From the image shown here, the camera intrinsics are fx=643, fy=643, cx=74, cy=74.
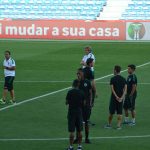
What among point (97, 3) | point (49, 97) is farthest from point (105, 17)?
point (49, 97)

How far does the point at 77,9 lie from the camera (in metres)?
63.4

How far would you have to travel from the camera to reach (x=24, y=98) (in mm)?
23656

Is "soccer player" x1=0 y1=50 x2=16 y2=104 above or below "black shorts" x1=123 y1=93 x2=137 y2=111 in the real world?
above

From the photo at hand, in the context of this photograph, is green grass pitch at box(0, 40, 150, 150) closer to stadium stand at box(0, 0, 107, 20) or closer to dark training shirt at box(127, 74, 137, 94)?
dark training shirt at box(127, 74, 137, 94)

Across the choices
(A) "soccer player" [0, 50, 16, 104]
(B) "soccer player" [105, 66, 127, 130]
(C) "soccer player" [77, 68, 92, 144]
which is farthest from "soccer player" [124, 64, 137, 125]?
(A) "soccer player" [0, 50, 16, 104]

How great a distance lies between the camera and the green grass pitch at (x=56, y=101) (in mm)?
16078

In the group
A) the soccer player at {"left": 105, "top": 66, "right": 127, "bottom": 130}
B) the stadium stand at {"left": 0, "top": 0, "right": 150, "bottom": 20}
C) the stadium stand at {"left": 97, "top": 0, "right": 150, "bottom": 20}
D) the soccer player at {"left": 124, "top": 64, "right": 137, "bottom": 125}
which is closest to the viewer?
the soccer player at {"left": 105, "top": 66, "right": 127, "bottom": 130}

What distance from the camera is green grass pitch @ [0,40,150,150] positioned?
52.7ft

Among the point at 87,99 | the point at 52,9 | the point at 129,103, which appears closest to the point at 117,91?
the point at 129,103

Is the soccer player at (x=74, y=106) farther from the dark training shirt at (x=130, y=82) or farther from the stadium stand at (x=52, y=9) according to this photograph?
the stadium stand at (x=52, y=9)

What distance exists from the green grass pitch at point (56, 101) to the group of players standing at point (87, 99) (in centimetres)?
46

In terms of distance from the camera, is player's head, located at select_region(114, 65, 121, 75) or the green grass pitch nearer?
the green grass pitch

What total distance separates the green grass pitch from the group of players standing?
0.46 metres

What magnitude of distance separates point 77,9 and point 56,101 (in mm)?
41198
